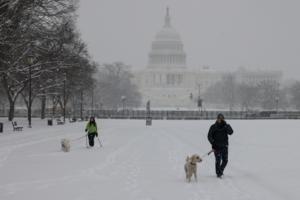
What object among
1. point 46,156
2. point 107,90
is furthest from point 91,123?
point 107,90

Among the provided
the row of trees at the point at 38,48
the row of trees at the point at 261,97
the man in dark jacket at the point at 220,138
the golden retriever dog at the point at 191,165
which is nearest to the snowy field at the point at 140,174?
the golden retriever dog at the point at 191,165

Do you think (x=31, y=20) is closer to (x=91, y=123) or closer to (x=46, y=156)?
(x=91, y=123)

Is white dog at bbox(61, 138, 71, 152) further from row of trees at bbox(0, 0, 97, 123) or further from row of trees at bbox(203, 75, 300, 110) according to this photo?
row of trees at bbox(203, 75, 300, 110)

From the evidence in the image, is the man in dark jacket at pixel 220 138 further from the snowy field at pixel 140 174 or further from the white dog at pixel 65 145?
the white dog at pixel 65 145

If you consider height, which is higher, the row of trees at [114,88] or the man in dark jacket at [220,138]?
the row of trees at [114,88]

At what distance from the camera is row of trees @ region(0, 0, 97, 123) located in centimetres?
3610

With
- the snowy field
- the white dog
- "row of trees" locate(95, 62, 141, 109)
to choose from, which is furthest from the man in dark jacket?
"row of trees" locate(95, 62, 141, 109)

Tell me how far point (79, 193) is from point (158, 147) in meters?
14.9

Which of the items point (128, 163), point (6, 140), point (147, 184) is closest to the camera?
point (147, 184)

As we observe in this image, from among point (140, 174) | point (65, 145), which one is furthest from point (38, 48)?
point (140, 174)

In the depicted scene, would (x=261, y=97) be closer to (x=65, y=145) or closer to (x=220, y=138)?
(x=65, y=145)

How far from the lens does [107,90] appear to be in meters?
130

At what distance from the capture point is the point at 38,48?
1853 inches

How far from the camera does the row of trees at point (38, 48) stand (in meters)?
36.1
